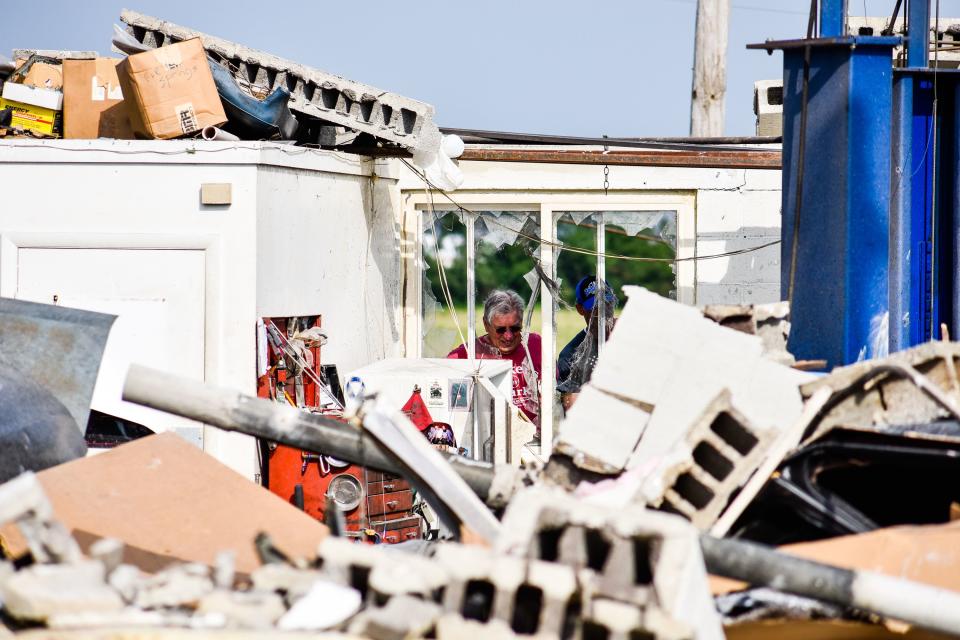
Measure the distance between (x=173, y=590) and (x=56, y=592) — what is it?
0.96 ft

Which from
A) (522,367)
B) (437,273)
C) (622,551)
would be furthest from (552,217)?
(622,551)

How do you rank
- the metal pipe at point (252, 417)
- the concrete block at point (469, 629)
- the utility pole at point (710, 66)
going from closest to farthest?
the concrete block at point (469, 629)
the metal pipe at point (252, 417)
the utility pole at point (710, 66)

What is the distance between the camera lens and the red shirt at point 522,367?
8.88 meters

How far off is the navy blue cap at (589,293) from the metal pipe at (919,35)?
3.25 meters

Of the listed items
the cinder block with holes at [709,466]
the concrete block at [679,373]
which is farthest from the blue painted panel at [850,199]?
the cinder block with holes at [709,466]

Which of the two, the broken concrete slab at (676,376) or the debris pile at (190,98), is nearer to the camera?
the broken concrete slab at (676,376)

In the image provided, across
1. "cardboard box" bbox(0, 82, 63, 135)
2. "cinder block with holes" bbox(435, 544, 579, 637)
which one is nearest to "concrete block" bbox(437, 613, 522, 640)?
"cinder block with holes" bbox(435, 544, 579, 637)

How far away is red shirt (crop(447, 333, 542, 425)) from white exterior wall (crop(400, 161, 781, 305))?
130 cm

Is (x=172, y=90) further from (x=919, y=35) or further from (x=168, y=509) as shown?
(x=919, y=35)

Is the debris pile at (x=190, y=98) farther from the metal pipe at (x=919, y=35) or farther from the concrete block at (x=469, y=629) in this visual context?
the concrete block at (x=469, y=629)

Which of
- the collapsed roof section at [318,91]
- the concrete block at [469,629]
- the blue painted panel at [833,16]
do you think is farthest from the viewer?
the collapsed roof section at [318,91]

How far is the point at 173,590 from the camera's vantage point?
107 inches

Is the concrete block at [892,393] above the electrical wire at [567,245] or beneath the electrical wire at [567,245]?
beneath

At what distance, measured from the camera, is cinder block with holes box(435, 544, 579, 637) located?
2.49 meters
